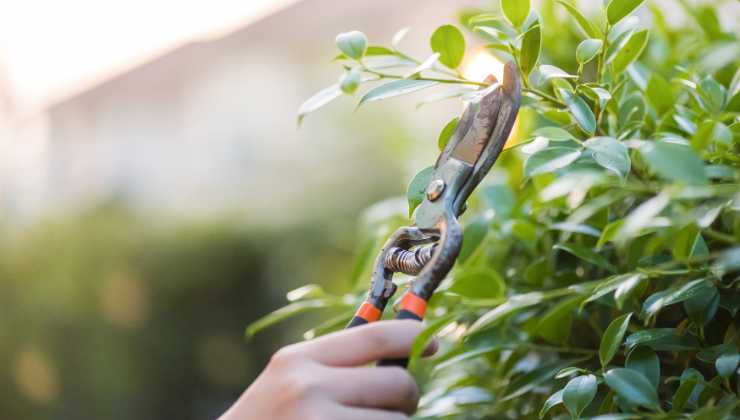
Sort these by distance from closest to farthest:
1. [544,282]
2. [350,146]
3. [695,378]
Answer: [695,378] → [544,282] → [350,146]

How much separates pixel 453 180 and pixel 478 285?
14cm

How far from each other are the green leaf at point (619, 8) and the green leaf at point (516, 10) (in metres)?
0.06

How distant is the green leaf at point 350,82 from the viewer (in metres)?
0.47

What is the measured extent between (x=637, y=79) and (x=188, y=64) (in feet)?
19.1

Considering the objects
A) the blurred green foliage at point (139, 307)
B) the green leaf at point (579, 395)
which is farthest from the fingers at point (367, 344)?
the blurred green foliage at point (139, 307)

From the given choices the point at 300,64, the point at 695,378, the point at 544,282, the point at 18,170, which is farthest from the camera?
the point at 300,64

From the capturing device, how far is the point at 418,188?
542 millimetres

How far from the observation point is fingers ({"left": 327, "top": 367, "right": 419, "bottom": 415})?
16.2 inches

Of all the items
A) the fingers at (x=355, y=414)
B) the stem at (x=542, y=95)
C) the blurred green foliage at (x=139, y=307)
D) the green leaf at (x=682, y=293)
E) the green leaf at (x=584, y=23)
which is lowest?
the blurred green foliage at (x=139, y=307)

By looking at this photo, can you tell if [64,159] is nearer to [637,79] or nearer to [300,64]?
[300,64]

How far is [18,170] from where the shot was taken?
3.97 m

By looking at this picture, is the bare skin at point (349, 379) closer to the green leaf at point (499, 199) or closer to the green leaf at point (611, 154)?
the green leaf at point (611, 154)

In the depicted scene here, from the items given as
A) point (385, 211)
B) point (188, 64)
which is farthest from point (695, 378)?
point (188, 64)

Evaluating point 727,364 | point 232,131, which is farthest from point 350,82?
point 232,131
